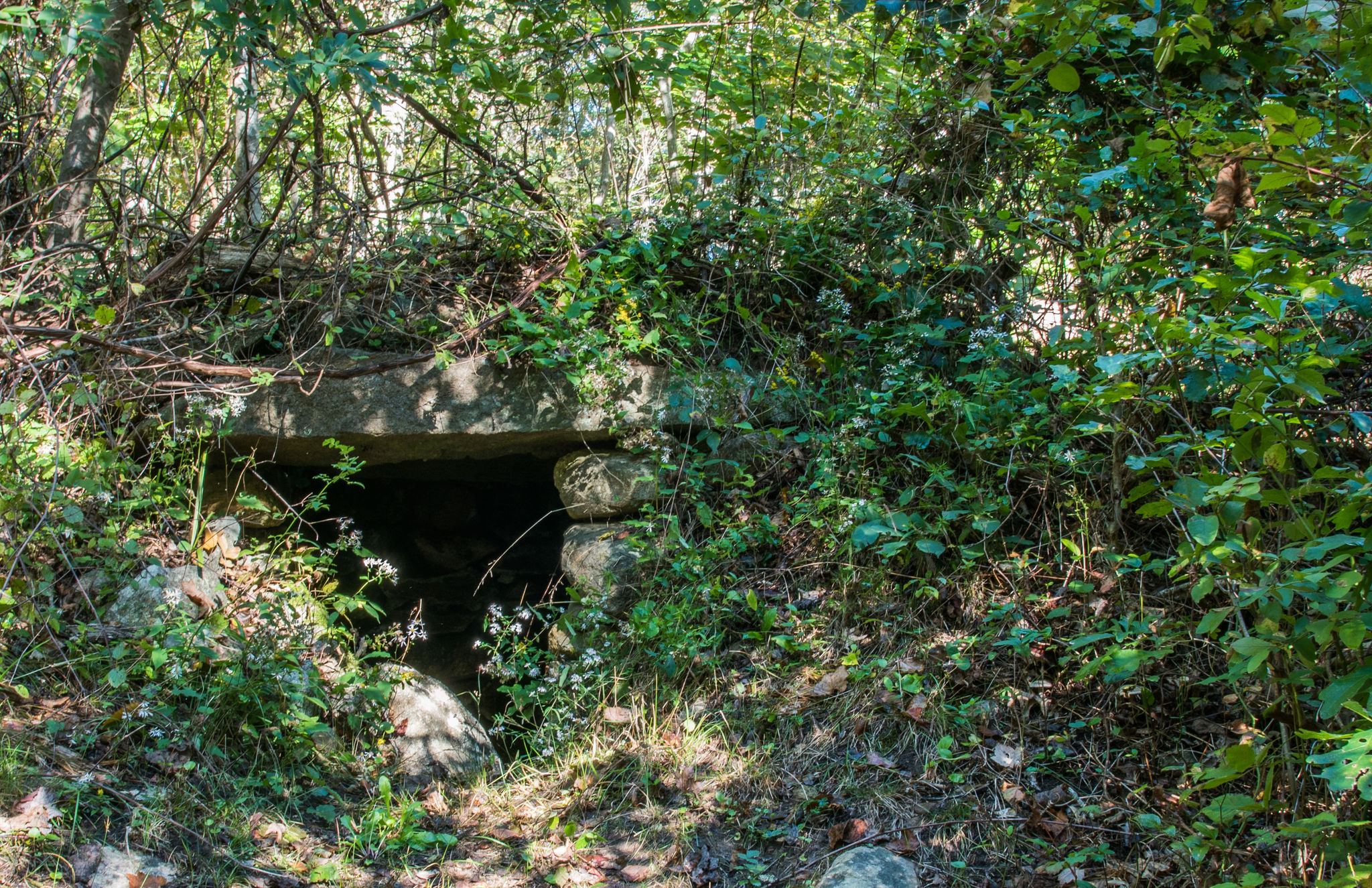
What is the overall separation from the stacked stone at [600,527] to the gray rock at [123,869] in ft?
→ 5.38

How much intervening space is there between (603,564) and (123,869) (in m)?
2.05

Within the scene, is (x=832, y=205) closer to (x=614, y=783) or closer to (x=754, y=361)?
(x=754, y=361)

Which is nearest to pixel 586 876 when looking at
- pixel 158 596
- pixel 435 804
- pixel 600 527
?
pixel 435 804

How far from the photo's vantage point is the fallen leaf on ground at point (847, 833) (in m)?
2.64

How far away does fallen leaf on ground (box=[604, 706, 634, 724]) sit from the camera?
10.8 feet

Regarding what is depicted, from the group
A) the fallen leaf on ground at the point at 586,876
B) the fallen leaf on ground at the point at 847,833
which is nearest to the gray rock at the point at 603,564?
the fallen leaf on ground at the point at 586,876

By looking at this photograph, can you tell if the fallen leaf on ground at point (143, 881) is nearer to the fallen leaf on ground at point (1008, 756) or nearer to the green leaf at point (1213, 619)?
the fallen leaf on ground at point (1008, 756)

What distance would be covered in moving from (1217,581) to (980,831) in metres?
1.02

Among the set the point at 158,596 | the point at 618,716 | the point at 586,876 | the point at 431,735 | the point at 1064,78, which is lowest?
the point at 586,876

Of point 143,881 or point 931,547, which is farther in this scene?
point 931,547

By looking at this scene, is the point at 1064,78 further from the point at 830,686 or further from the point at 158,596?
the point at 158,596

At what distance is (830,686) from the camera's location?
3.16 meters

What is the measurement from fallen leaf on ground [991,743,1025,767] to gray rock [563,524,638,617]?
1651 millimetres

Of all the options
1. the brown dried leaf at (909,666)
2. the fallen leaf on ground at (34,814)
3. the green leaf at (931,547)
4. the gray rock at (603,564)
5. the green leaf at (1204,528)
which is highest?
the green leaf at (1204,528)
